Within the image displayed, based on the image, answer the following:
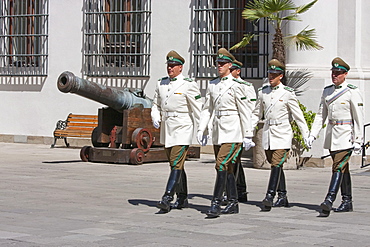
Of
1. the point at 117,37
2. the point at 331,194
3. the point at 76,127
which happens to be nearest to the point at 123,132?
the point at 76,127

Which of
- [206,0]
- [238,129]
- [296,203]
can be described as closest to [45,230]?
[238,129]

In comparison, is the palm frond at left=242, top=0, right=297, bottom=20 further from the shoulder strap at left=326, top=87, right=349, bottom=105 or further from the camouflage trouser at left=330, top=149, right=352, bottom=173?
the camouflage trouser at left=330, top=149, right=352, bottom=173

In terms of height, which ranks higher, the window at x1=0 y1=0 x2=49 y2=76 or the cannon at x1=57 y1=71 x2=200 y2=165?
the window at x1=0 y1=0 x2=49 y2=76

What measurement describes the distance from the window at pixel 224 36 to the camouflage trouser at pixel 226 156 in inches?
357

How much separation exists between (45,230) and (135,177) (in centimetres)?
573

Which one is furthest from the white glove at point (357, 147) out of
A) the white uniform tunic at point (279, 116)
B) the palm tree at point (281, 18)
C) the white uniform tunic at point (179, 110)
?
the palm tree at point (281, 18)

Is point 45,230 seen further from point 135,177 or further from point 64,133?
point 64,133

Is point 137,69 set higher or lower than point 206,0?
lower

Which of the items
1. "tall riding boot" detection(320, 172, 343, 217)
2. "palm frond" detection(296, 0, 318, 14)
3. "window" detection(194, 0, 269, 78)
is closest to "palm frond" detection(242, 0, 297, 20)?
"palm frond" detection(296, 0, 318, 14)

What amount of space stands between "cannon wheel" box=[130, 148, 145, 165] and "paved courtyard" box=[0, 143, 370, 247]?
2.97 feet

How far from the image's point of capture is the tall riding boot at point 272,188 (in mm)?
9562

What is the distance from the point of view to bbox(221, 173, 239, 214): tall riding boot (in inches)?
368

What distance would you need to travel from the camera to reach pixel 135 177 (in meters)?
13.8

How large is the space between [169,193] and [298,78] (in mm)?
8079
